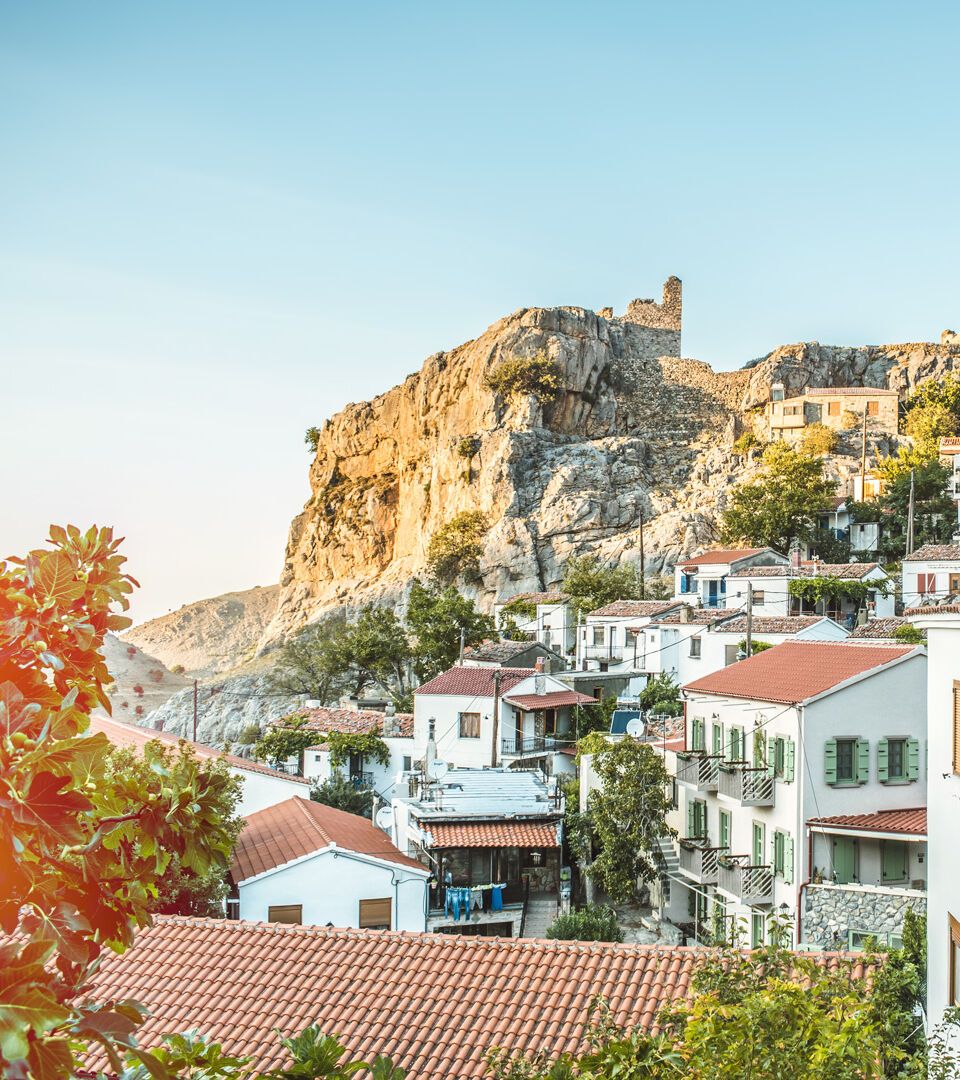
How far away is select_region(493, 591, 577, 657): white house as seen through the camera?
6119 centimetres

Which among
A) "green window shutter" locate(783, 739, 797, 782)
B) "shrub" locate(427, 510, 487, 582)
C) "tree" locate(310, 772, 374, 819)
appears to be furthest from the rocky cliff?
"green window shutter" locate(783, 739, 797, 782)

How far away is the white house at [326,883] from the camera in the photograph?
907 inches

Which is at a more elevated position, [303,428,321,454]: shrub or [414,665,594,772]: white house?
[303,428,321,454]: shrub

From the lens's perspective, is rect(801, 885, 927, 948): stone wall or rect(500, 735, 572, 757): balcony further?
rect(500, 735, 572, 757): balcony

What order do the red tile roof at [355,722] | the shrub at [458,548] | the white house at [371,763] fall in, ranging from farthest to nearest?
Result: the shrub at [458,548] → the red tile roof at [355,722] → the white house at [371,763]

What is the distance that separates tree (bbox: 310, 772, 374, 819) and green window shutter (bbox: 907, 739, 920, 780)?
1989cm

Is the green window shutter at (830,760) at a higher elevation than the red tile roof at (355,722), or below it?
higher

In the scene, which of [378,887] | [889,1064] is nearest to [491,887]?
[378,887]

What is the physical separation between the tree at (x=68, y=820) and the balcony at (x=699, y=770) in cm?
2227

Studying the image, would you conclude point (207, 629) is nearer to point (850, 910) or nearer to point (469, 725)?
point (469, 725)

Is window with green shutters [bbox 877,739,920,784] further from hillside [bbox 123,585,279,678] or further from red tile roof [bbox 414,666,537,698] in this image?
hillside [bbox 123,585,279,678]

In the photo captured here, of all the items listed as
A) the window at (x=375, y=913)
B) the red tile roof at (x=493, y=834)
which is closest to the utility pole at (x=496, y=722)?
the red tile roof at (x=493, y=834)

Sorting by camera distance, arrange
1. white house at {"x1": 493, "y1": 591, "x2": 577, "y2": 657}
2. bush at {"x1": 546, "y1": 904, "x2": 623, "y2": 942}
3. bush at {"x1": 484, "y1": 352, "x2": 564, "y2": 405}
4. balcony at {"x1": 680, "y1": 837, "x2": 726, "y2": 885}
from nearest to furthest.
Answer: bush at {"x1": 546, "y1": 904, "x2": 623, "y2": 942}
balcony at {"x1": 680, "y1": 837, "x2": 726, "y2": 885}
white house at {"x1": 493, "y1": 591, "x2": 577, "y2": 657}
bush at {"x1": 484, "y1": 352, "x2": 564, "y2": 405}

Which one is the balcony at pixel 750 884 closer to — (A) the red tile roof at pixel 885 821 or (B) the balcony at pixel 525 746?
(A) the red tile roof at pixel 885 821
